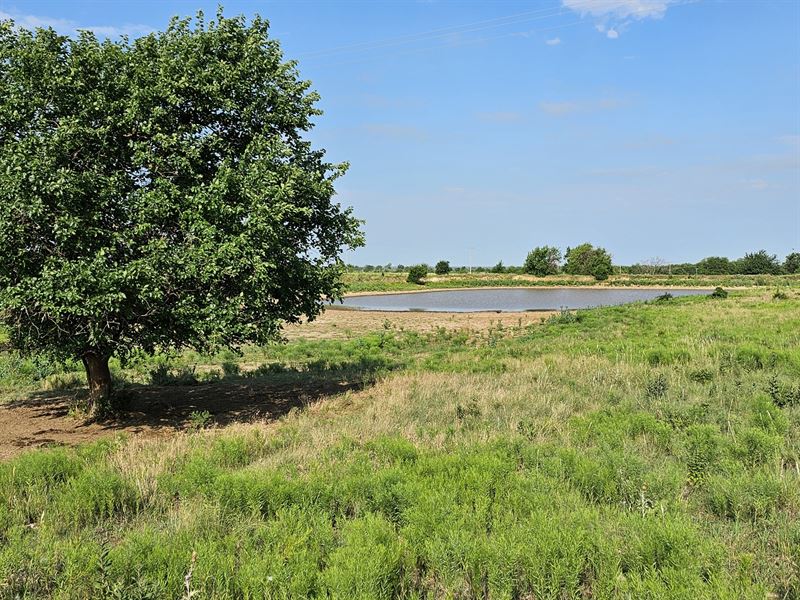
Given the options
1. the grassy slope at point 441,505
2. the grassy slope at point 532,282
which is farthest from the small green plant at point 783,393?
the grassy slope at point 532,282

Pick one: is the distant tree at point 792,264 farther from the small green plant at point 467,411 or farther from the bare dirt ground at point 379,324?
the small green plant at point 467,411

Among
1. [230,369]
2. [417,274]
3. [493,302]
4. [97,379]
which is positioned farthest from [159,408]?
[417,274]

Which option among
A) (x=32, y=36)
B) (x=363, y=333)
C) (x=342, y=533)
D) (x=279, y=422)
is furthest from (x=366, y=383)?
(x=363, y=333)

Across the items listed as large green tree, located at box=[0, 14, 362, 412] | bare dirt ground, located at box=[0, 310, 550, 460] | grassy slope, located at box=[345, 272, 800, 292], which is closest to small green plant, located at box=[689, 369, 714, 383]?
bare dirt ground, located at box=[0, 310, 550, 460]

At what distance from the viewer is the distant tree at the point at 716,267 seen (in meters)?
123

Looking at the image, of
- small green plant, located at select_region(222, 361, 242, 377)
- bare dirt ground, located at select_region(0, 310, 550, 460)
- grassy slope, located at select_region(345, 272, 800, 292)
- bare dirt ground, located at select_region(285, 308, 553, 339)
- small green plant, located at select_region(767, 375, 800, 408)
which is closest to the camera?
small green plant, located at select_region(767, 375, 800, 408)

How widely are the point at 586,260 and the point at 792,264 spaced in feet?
150

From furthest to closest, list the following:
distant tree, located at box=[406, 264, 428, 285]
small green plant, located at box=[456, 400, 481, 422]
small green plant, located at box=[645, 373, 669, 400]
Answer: distant tree, located at box=[406, 264, 428, 285]
small green plant, located at box=[645, 373, 669, 400]
small green plant, located at box=[456, 400, 481, 422]

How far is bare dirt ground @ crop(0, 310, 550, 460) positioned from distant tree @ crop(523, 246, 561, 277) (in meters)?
112

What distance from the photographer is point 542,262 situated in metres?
123

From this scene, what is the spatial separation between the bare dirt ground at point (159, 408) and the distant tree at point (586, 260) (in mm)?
113118

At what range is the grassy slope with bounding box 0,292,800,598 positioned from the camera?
414cm

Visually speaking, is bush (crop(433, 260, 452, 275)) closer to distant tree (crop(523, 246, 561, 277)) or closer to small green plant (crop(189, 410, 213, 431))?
distant tree (crop(523, 246, 561, 277))

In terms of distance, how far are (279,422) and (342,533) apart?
225 inches
